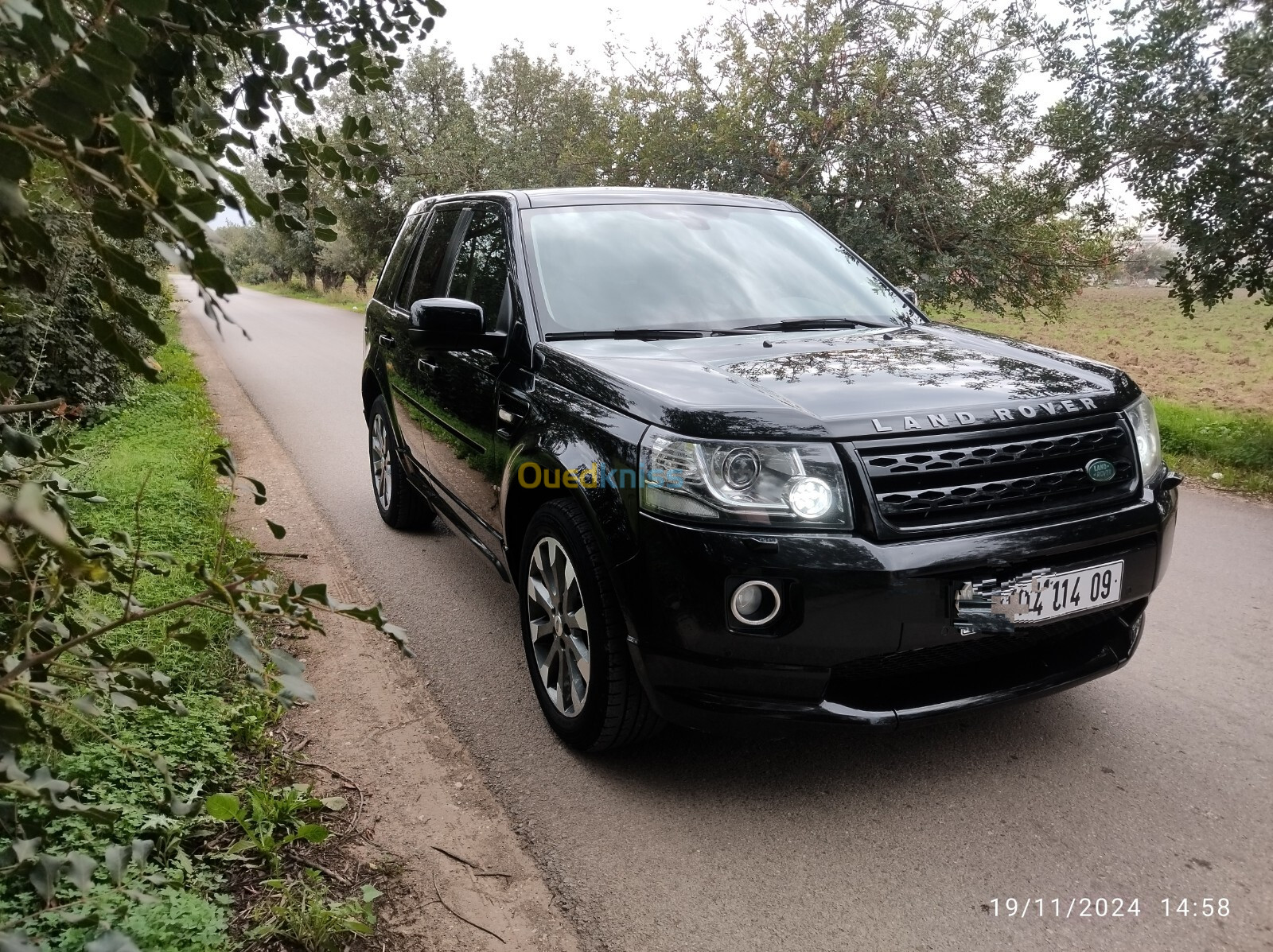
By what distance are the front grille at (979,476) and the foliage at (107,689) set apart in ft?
5.04

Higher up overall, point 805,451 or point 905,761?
point 805,451

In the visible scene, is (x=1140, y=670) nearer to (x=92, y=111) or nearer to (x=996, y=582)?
(x=996, y=582)

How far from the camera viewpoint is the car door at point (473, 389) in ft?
12.5

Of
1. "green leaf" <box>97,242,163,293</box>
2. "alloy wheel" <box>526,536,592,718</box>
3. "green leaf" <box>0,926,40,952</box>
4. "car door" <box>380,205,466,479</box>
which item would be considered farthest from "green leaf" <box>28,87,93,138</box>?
"car door" <box>380,205,466,479</box>

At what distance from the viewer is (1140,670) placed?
392 centimetres

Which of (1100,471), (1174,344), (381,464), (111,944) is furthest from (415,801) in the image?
(1174,344)

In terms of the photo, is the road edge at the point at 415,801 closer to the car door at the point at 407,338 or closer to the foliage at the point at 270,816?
the foliage at the point at 270,816

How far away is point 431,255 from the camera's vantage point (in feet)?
16.8

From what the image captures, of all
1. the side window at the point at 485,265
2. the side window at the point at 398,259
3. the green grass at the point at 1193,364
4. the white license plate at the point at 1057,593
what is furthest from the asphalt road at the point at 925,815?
the green grass at the point at 1193,364

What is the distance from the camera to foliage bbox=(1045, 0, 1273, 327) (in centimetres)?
714

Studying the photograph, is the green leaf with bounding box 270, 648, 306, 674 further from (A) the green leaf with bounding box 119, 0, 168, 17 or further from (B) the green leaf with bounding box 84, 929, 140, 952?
(A) the green leaf with bounding box 119, 0, 168, 17

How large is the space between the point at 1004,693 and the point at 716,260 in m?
2.16

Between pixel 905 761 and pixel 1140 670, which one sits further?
pixel 1140 670

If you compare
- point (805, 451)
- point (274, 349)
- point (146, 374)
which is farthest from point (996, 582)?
point (274, 349)
